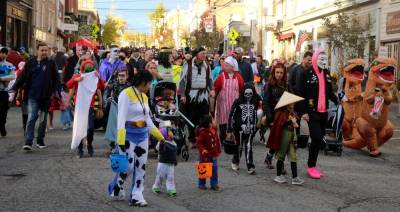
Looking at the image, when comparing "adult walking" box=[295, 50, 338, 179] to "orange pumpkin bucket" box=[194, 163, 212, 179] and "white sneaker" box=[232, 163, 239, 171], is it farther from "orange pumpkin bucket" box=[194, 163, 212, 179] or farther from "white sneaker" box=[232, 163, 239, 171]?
"orange pumpkin bucket" box=[194, 163, 212, 179]

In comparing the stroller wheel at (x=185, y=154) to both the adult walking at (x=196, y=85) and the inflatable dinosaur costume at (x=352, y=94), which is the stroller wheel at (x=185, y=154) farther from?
the inflatable dinosaur costume at (x=352, y=94)

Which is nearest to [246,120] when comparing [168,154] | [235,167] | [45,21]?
[235,167]

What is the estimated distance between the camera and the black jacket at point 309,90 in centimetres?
945

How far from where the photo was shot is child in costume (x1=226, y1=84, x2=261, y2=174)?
375 inches

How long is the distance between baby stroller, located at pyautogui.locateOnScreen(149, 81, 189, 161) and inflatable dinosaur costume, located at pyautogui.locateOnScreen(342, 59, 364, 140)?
3952 mm

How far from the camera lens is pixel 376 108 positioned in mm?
12312

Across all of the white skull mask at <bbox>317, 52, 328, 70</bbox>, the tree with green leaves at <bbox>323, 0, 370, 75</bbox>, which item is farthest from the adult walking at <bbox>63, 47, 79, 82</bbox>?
the tree with green leaves at <bbox>323, 0, 370, 75</bbox>

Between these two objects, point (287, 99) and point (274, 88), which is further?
point (274, 88)

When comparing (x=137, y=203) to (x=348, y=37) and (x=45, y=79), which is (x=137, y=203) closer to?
(x=45, y=79)

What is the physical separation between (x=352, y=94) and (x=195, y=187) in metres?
5.63

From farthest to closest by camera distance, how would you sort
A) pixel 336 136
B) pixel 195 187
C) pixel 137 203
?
pixel 336 136 → pixel 195 187 → pixel 137 203

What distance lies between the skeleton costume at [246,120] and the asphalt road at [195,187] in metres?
0.44

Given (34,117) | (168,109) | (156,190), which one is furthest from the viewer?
(34,117)

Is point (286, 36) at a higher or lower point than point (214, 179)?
higher
